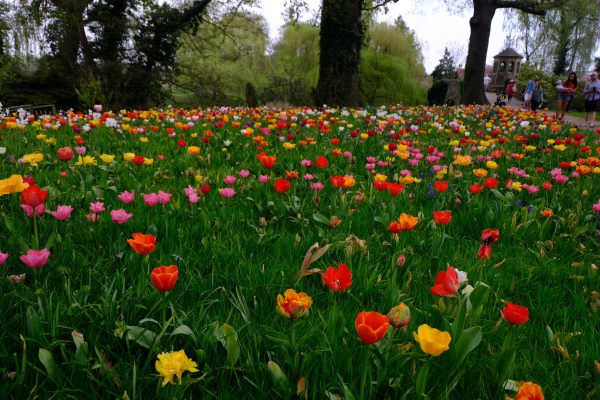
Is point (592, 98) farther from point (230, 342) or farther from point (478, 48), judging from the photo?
point (230, 342)

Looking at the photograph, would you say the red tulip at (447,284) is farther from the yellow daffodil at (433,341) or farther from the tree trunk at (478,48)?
the tree trunk at (478,48)

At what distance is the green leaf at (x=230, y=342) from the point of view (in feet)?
3.53

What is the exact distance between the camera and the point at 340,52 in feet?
34.2

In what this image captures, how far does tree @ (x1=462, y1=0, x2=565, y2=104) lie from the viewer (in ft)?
54.6

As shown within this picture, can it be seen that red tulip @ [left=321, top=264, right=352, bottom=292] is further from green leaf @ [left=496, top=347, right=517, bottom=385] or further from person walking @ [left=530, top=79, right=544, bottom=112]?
person walking @ [left=530, top=79, right=544, bottom=112]

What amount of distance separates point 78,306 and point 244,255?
2.15ft

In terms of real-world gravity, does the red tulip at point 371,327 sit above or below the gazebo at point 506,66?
below

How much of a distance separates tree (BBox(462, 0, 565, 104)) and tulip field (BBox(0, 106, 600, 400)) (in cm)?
1549

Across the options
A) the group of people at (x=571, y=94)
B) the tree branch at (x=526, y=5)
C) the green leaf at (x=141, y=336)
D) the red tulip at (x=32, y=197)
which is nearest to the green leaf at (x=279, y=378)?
the green leaf at (x=141, y=336)

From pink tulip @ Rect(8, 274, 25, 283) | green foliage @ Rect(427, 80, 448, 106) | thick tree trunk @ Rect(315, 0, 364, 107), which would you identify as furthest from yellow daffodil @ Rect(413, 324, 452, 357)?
green foliage @ Rect(427, 80, 448, 106)

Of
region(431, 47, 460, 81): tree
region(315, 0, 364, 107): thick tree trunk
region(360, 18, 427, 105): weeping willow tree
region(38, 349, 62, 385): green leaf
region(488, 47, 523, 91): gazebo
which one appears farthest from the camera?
region(488, 47, 523, 91): gazebo

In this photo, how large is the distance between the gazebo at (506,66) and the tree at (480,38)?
145 ft

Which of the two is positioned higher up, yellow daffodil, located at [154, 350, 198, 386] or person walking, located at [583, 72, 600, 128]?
person walking, located at [583, 72, 600, 128]

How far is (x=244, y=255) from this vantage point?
1696 mm
